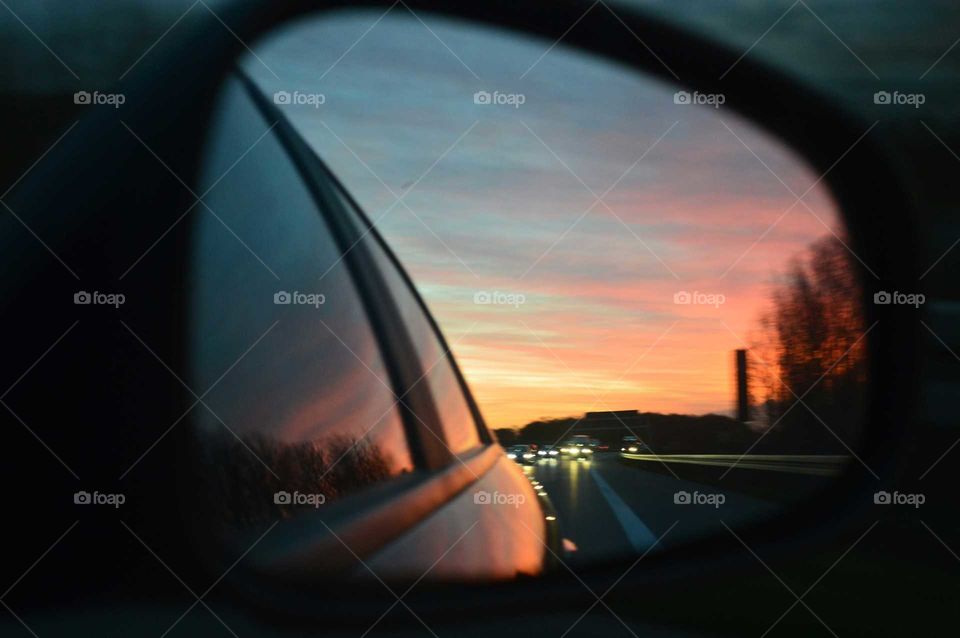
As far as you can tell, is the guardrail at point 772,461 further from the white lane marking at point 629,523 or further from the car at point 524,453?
the car at point 524,453

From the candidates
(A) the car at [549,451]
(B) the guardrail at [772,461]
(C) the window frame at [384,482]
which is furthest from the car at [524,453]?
(B) the guardrail at [772,461]

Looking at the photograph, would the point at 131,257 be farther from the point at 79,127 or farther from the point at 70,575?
the point at 70,575

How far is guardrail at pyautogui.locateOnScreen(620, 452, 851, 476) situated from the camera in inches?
188

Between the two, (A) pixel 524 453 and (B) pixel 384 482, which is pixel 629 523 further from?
(B) pixel 384 482

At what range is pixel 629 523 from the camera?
6098mm

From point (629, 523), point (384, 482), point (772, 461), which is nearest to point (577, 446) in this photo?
point (384, 482)

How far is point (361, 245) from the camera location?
367 cm

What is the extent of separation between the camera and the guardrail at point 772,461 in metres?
4.77

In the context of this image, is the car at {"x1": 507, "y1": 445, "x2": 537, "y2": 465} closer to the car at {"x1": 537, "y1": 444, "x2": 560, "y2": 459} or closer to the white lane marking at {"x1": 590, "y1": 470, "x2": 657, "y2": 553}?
the car at {"x1": 537, "y1": 444, "x2": 560, "y2": 459}

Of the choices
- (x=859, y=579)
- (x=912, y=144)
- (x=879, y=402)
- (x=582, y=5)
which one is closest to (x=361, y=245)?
(x=582, y=5)

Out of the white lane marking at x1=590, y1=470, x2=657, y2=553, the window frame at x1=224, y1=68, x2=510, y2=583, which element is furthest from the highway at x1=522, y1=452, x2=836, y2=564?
the window frame at x1=224, y1=68, x2=510, y2=583

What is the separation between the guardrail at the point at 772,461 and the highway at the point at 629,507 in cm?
4

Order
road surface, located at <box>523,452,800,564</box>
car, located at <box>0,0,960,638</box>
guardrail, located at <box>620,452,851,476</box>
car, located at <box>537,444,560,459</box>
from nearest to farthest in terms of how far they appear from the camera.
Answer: car, located at <box>0,0,960,638</box>, car, located at <box>537,444,560,459</box>, road surface, located at <box>523,452,800,564</box>, guardrail, located at <box>620,452,851,476</box>

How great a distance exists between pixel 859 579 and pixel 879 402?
171 inches
